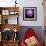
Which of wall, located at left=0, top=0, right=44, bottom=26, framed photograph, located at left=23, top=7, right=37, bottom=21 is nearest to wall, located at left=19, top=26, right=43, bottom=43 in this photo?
wall, located at left=0, top=0, right=44, bottom=26

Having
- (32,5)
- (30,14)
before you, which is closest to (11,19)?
(30,14)

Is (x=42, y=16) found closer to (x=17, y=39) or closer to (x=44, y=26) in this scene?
(x=44, y=26)

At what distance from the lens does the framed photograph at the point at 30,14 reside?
6191 millimetres

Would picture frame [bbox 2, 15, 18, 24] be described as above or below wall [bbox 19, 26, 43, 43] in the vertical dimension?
above

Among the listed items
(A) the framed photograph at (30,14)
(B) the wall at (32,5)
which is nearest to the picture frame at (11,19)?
(B) the wall at (32,5)

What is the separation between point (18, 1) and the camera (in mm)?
6262

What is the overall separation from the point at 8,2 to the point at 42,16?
1.44m

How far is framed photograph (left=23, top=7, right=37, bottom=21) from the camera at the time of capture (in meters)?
6.19

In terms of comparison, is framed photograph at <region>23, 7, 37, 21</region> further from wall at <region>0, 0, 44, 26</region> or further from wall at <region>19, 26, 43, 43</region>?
wall at <region>19, 26, 43, 43</region>

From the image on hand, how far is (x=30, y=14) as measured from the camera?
6.18 metres

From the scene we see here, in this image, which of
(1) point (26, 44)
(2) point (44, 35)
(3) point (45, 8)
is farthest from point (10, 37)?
(3) point (45, 8)

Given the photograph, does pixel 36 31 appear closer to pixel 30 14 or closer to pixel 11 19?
pixel 30 14

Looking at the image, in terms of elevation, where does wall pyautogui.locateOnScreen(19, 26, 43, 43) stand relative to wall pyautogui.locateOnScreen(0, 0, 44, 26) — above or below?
below

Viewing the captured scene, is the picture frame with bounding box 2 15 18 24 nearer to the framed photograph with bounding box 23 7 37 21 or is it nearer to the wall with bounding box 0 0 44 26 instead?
the wall with bounding box 0 0 44 26
